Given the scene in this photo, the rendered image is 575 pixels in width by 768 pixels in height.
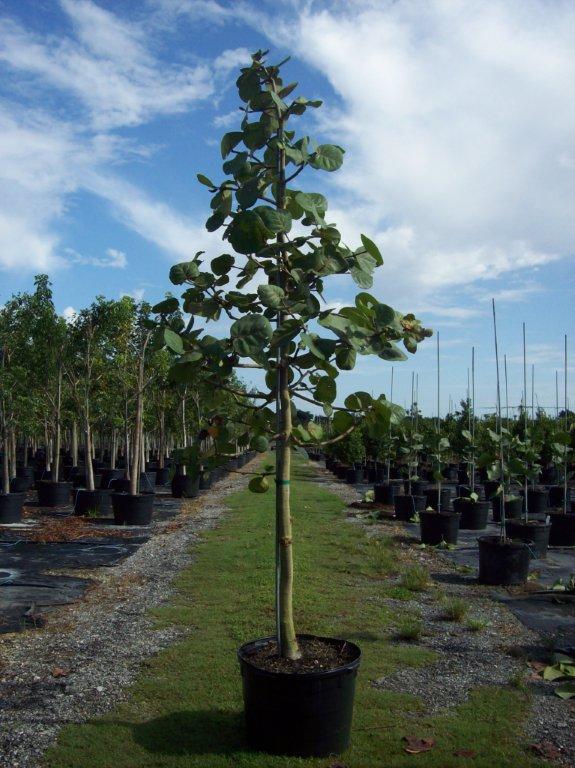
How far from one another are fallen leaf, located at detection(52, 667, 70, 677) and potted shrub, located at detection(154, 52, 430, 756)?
154 centimetres

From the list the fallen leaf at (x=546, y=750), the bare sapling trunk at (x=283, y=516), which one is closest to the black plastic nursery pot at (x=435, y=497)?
the fallen leaf at (x=546, y=750)

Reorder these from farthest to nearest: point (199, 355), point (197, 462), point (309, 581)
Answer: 1. point (309, 581)
2. point (197, 462)
3. point (199, 355)

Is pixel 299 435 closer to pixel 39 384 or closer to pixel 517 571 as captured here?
pixel 517 571

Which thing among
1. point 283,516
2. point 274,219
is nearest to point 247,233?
point 274,219

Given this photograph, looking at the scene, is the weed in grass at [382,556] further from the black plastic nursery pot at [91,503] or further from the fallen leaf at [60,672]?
the black plastic nursery pot at [91,503]

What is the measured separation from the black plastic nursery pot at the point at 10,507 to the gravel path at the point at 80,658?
4536mm

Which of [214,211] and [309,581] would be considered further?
[309,581]

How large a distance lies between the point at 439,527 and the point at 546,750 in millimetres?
6879

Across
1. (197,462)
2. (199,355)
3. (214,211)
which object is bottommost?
(197,462)

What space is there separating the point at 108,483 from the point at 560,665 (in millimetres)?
13552

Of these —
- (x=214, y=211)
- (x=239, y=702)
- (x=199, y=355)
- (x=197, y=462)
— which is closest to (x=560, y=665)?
(x=239, y=702)

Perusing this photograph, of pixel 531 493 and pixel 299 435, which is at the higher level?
pixel 299 435

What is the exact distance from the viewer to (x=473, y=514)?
40.9 ft

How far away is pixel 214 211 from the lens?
3475 millimetres
